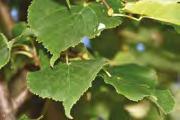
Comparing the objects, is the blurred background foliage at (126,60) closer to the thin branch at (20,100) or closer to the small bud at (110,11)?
the thin branch at (20,100)

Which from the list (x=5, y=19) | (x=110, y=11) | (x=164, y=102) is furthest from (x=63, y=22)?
(x=5, y=19)

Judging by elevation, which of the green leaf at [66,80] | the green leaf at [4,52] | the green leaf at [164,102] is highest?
the green leaf at [4,52]

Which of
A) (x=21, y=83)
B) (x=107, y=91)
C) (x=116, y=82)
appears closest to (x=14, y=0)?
(x=21, y=83)

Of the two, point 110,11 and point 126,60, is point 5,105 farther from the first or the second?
point 126,60

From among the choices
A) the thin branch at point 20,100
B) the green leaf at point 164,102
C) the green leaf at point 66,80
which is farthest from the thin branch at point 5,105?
the green leaf at point 164,102

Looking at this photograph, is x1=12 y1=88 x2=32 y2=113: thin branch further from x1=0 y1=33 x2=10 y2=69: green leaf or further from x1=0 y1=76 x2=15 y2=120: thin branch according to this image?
x1=0 y1=33 x2=10 y2=69: green leaf
